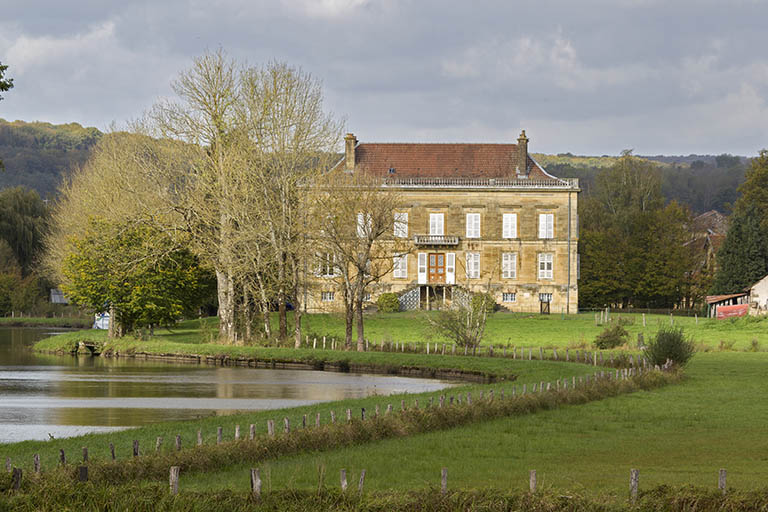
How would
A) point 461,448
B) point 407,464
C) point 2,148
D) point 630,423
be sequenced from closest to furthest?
point 407,464 → point 461,448 → point 630,423 → point 2,148

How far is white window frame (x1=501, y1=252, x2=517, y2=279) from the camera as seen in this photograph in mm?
70312

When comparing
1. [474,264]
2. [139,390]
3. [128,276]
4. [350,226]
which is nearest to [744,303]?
[474,264]

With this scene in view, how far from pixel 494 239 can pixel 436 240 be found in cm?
424

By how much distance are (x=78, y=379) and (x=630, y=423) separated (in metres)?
19.9

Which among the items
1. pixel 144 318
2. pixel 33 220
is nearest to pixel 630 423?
pixel 144 318

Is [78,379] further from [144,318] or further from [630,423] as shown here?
[630,423]

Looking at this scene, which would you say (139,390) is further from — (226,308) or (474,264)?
(474,264)

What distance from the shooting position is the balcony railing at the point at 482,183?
7000cm

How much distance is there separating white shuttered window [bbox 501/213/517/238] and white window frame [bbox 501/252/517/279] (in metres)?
1.34

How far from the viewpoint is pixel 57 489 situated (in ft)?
39.8

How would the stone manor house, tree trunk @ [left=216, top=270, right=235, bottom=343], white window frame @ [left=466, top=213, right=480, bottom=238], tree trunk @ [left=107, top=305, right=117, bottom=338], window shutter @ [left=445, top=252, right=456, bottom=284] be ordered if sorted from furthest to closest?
white window frame @ [left=466, top=213, right=480, bottom=238], window shutter @ [left=445, top=252, right=456, bottom=284], the stone manor house, tree trunk @ [left=107, top=305, right=117, bottom=338], tree trunk @ [left=216, top=270, right=235, bottom=343]

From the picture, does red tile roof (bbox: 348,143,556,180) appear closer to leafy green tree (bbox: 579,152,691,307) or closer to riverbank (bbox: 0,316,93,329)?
leafy green tree (bbox: 579,152,691,307)

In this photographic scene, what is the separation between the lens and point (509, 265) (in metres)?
70.4

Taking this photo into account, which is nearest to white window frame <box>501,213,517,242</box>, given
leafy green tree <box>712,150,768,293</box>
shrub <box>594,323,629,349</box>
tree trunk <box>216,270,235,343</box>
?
leafy green tree <box>712,150,768,293</box>
